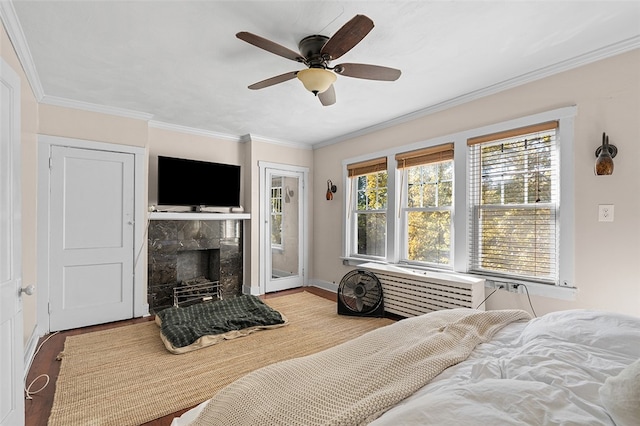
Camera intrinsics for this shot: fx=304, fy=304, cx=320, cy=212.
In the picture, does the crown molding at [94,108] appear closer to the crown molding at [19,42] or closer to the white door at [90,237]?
the crown molding at [19,42]

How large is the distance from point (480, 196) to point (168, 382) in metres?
3.28

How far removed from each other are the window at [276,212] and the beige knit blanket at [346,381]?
3.64 metres

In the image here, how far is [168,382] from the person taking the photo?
7.42ft

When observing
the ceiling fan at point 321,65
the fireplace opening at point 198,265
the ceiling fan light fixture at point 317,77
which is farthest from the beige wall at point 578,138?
the ceiling fan light fixture at point 317,77

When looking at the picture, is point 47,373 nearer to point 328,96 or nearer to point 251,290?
point 251,290

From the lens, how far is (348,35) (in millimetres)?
1761

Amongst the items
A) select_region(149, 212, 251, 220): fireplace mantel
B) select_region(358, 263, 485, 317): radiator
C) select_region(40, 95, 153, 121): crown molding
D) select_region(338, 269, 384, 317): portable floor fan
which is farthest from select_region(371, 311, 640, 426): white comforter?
select_region(40, 95, 153, 121): crown molding

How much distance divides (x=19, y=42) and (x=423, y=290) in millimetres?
4040

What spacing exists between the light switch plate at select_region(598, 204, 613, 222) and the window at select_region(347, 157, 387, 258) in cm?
226

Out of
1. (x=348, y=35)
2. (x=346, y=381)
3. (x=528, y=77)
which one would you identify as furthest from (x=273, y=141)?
(x=346, y=381)

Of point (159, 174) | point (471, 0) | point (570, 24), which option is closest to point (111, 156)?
point (159, 174)

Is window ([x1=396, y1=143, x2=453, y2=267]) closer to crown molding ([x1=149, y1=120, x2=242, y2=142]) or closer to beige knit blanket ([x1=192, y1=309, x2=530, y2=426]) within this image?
beige knit blanket ([x1=192, y1=309, x2=530, y2=426])

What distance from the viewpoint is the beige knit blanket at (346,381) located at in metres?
0.97

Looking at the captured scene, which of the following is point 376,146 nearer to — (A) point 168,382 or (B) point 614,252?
(B) point 614,252
